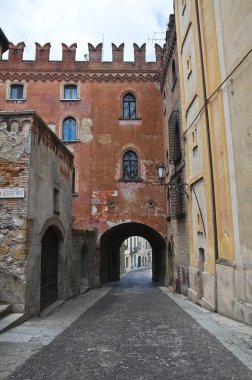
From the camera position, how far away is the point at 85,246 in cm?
1684

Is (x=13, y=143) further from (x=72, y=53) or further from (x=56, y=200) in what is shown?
(x=72, y=53)

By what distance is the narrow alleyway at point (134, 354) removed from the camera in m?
4.71

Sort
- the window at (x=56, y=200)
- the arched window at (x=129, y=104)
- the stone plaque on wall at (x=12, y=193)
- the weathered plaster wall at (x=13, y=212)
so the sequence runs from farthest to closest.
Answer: the arched window at (x=129, y=104), the window at (x=56, y=200), the stone plaque on wall at (x=12, y=193), the weathered plaster wall at (x=13, y=212)

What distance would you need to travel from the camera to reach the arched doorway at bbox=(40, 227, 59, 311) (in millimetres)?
9867

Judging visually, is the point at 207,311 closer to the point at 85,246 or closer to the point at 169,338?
the point at 169,338

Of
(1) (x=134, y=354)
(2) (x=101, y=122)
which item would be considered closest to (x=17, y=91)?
(2) (x=101, y=122)

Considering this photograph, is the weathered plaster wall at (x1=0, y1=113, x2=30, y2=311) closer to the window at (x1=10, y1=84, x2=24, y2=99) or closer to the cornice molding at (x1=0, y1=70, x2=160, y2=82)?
the window at (x1=10, y1=84, x2=24, y2=99)

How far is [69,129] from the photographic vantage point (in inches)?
781

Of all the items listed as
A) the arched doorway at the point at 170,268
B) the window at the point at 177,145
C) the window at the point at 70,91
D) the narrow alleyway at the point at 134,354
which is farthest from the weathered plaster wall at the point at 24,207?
the window at the point at 70,91

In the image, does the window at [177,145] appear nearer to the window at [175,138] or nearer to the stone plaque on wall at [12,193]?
the window at [175,138]

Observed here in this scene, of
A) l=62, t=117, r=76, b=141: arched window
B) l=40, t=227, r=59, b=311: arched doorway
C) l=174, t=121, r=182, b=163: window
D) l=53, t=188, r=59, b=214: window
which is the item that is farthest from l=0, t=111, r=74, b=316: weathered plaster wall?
l=62, t=117, r=76, b=141: arched window

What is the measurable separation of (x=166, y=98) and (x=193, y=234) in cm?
859

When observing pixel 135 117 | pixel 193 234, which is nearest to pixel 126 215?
pixel 135 117

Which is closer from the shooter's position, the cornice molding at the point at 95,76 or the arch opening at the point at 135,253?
the cornice molding at the point at 95,76
